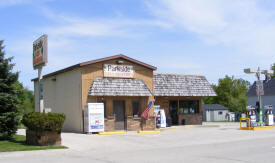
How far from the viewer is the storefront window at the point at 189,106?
31.7m

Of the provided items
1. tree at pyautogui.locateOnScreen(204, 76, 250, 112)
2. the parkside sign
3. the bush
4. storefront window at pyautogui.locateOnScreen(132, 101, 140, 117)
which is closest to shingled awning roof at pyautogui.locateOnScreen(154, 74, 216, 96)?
storefront window at pyautogui.locateOnScreen(132, 101, 140, 117)

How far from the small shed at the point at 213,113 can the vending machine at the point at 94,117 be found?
34147 millimetres

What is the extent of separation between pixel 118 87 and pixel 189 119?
31.8 ft

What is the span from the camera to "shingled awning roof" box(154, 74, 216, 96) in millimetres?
29641

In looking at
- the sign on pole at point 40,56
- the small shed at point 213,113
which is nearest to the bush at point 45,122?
the sign on pole at point 40,56

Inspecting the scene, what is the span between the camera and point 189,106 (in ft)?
105

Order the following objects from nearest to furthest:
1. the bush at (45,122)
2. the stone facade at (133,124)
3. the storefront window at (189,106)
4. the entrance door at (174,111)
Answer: the bush at (45,122), the stone facade at (133,124), the entrance door at (174,111), the storefront window at (189,106)

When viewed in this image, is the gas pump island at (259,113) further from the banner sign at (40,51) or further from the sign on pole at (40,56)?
the banner sign at (40,51)

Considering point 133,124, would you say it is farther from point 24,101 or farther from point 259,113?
point 24,101

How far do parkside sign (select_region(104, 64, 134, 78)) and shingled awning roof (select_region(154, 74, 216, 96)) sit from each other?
4.09m

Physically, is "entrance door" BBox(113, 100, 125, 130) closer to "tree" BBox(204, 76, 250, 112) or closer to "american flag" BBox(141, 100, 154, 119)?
"american flag" BBox(141, 100, 154, 119)

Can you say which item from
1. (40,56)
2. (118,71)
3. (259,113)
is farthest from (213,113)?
(40,56)

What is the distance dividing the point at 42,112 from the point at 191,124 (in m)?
17.9

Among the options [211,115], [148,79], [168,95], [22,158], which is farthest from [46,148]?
[211,115]
